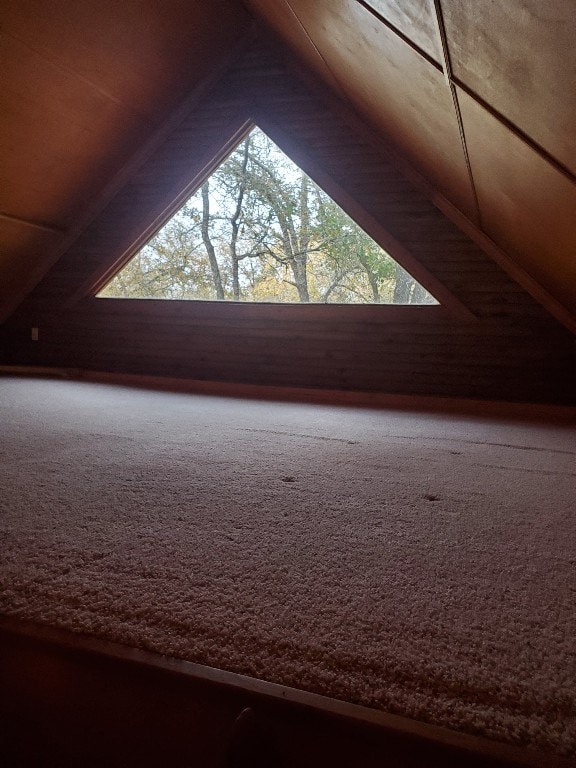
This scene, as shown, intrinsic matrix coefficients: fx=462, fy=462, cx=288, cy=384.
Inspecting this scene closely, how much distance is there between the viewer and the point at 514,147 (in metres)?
1.49

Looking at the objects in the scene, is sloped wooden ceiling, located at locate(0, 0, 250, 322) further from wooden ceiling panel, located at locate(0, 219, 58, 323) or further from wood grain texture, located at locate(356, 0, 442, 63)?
wood grain texture, located at locate(356, 0, 442, 63)

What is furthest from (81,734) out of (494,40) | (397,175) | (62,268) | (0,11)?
(62,268)

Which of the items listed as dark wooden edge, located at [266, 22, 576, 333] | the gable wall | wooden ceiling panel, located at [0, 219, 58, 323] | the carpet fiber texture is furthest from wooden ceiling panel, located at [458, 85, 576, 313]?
wooden ceiling panel, located at [0, 219, 58, 323]

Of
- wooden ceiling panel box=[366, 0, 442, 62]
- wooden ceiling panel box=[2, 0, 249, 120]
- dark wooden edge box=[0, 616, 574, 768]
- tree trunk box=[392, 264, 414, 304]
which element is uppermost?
wooden ceiling panel box=[2, 0, 249, 120]

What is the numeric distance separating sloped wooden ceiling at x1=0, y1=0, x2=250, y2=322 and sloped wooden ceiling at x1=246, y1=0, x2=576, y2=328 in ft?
2.13

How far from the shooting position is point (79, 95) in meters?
3.12

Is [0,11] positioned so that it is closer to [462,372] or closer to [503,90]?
[503,90]

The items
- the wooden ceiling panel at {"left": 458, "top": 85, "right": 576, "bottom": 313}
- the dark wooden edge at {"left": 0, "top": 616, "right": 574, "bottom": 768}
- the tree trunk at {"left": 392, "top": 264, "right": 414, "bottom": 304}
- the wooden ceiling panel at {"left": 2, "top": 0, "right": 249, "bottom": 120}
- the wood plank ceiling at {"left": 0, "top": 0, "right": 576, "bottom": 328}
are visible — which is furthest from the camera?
the tree trunk at {"left": 392, "top": 264, "right": 414, "bottom": 304}

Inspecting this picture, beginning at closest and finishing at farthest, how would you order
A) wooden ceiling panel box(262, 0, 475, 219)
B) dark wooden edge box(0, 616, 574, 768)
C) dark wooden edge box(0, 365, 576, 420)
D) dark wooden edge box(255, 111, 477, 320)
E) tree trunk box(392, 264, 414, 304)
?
dark wooden edge box(0, 616, 574, 768) → wooden ceiling panel box(262, 0, 475, 219) → dark wooden edge box(0, 365, 576, 420) → dark wooden edge box(255, 111, 477, 320) → tree trunk box(392, 264, 414, 304)

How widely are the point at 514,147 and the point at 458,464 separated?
117cm

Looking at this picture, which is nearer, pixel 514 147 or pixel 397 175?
pixel 514 147

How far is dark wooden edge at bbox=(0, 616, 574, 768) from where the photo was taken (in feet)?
1.84

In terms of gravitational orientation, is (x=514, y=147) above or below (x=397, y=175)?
below

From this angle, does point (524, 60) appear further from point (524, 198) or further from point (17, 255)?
point (17, 255)
